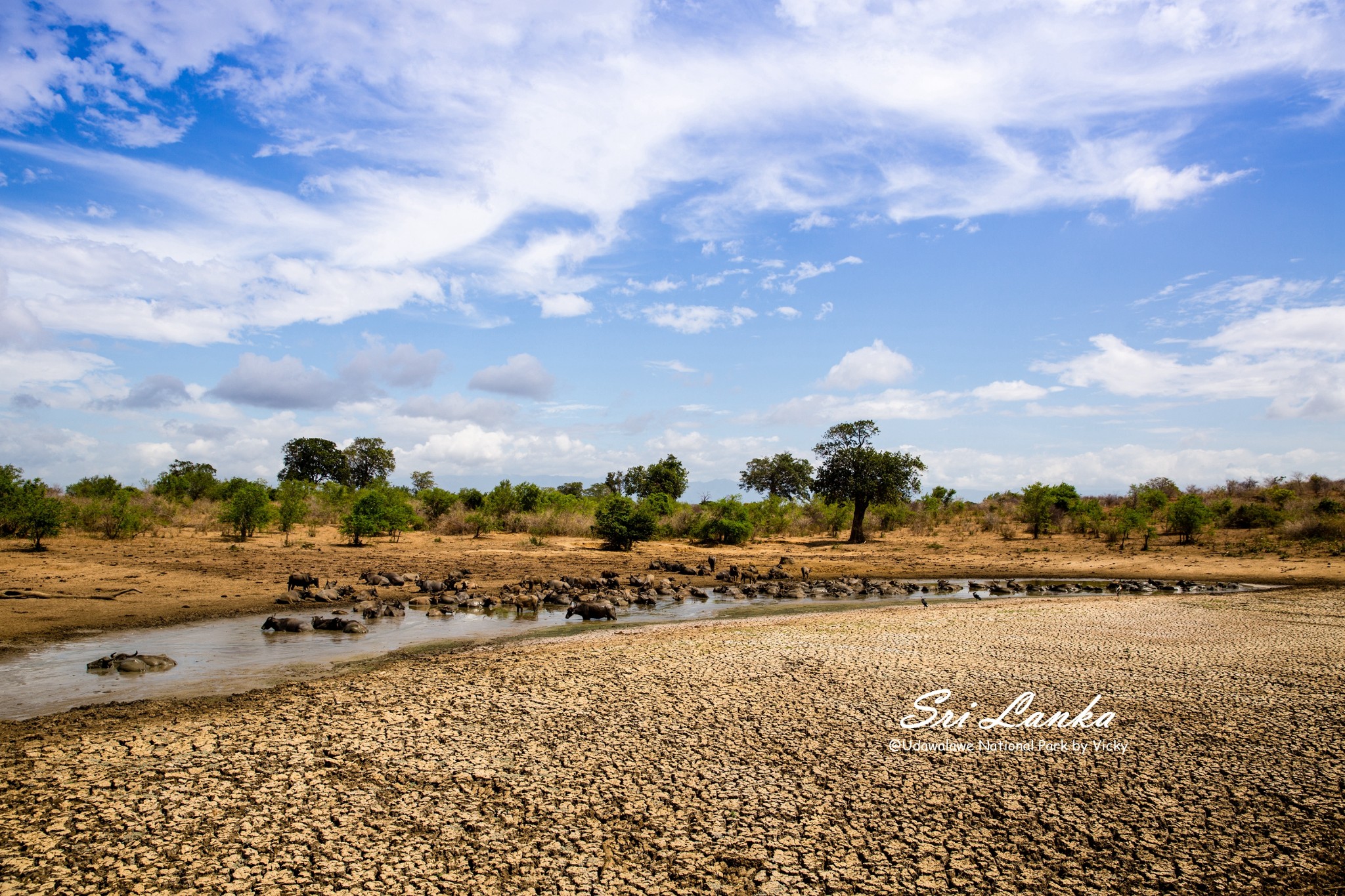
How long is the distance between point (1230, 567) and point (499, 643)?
101 feet

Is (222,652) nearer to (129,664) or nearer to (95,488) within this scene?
(129,664)

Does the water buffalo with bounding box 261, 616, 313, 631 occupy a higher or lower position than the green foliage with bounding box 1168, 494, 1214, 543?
lower

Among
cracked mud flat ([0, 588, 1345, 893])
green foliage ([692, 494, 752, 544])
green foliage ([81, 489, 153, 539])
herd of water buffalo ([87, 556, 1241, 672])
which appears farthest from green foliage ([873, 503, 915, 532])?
green foliage ([81, 489, 153, 539])

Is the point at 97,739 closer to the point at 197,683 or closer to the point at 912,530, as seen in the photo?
the point at 197,683

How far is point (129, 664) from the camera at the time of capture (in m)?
11.2

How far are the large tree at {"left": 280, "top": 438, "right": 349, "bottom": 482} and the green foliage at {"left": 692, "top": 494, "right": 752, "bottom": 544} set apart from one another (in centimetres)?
4428

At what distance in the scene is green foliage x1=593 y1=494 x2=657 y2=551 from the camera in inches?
1425

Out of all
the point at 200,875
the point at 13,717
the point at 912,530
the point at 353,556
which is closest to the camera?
the point at 200,875

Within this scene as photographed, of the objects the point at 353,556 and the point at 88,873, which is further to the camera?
the point at 353,556

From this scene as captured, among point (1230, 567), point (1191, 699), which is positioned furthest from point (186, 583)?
point (1230, 567)

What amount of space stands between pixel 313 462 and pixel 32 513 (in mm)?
46684

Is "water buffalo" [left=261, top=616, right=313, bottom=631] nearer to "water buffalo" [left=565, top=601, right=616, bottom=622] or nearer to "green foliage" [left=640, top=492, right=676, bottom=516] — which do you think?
"water buffalo" [left=565, top=601, right=616, bottom=622]

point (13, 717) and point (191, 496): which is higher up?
point (191, 496)

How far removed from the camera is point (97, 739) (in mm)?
7469
